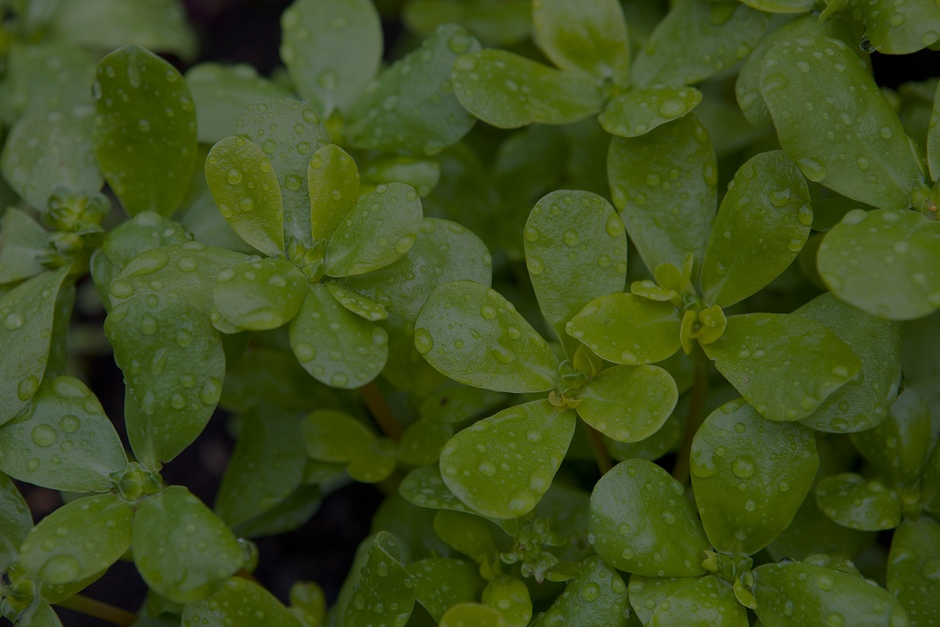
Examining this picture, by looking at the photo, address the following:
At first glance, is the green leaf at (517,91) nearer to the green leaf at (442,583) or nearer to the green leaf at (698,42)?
the green leaf at (698,42)

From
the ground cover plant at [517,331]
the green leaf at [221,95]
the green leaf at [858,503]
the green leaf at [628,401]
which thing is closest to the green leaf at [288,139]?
the ground cover plant at [517,331]

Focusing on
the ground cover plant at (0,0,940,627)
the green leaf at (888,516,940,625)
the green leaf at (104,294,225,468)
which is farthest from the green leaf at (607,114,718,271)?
the green leaf at (104,294,225,468)

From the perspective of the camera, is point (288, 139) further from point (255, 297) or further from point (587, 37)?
point (587, 37)

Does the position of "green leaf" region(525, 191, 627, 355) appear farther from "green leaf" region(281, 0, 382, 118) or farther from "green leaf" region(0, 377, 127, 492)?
"green leaf" region(0, 377, 127, 492)

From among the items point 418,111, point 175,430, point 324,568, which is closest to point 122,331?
Result: point 175,430

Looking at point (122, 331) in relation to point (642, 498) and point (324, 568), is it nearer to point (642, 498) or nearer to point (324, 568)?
point (642, 498)
